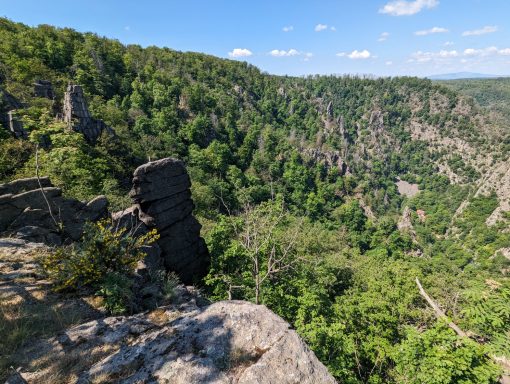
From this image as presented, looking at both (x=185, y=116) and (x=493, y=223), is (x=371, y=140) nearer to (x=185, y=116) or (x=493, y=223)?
(x=493, y=223)

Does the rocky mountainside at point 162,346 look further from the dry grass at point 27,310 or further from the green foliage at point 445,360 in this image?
the green foliage at point 445,360

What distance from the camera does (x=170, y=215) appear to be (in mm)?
19156

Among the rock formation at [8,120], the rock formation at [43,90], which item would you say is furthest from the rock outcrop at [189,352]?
the rock formation at [43,90]

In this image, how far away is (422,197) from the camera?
152 metres

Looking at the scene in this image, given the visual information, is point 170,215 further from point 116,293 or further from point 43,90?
point 43,90

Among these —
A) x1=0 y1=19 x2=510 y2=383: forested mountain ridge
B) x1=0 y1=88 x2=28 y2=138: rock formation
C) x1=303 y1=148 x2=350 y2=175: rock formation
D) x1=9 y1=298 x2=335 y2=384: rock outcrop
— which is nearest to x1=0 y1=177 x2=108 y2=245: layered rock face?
x1=0 y1=19 x2=510 y2=383: forested mountain ridge

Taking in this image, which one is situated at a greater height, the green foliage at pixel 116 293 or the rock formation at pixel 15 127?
the rock formation at pixel 15 127

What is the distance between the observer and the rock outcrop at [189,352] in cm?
432

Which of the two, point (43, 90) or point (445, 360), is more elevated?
point (43, 90)

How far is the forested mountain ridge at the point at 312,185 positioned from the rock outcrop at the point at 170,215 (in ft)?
5.35

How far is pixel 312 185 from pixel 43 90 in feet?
279

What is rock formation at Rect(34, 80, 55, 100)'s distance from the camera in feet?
149

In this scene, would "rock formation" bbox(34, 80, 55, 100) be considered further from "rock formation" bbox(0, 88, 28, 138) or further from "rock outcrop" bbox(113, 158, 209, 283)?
"rock outcrop" bbox(113, 158, 209, 283)

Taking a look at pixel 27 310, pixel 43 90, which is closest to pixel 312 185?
pixel 43 90
